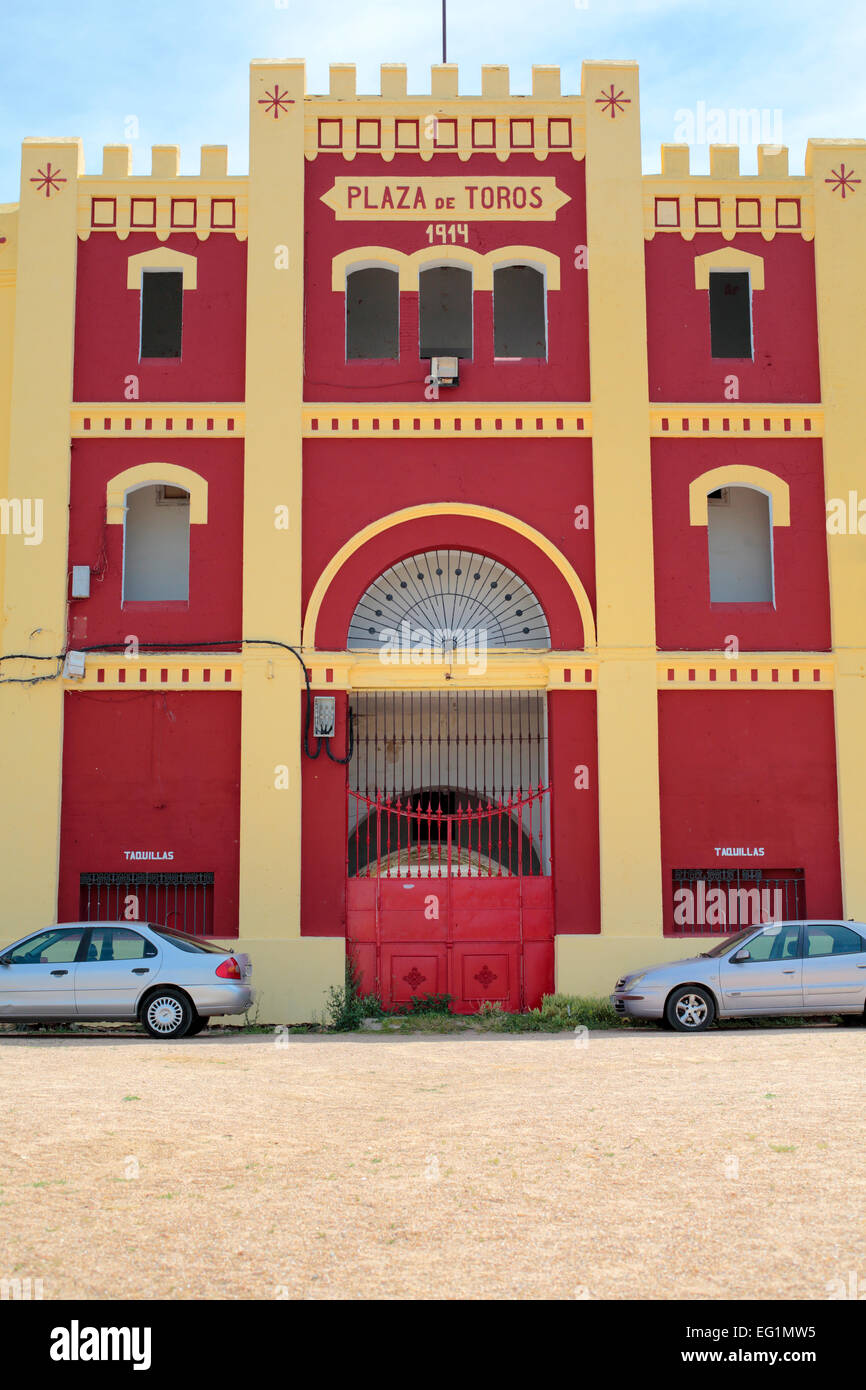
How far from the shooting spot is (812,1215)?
22.1 feet

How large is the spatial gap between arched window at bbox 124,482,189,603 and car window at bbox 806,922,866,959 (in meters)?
8.87

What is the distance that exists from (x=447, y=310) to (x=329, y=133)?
11.3 ft

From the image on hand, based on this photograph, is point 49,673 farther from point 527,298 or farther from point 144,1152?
point 144,1152

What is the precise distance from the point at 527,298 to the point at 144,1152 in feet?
52.2

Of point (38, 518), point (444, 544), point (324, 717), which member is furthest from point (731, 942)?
point (38, 518)

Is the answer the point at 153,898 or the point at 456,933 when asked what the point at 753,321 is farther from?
the point at 153,898

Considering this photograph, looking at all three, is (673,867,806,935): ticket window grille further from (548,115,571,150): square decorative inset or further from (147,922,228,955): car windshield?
(548,115,571,150): square decorative inset

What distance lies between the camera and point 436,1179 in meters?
7.64

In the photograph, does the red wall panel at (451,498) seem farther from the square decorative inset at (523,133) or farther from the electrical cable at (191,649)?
the square decorative inset at (523,133)

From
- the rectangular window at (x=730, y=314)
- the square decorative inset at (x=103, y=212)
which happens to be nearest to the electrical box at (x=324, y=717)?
the square decorative inset at (x=103, y=212)

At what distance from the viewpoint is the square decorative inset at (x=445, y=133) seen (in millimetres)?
18750

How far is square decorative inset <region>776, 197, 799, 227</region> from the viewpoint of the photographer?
1884cm

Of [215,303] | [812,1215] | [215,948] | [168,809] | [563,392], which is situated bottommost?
[812,1215]

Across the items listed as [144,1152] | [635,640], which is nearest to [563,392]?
[635,640]
